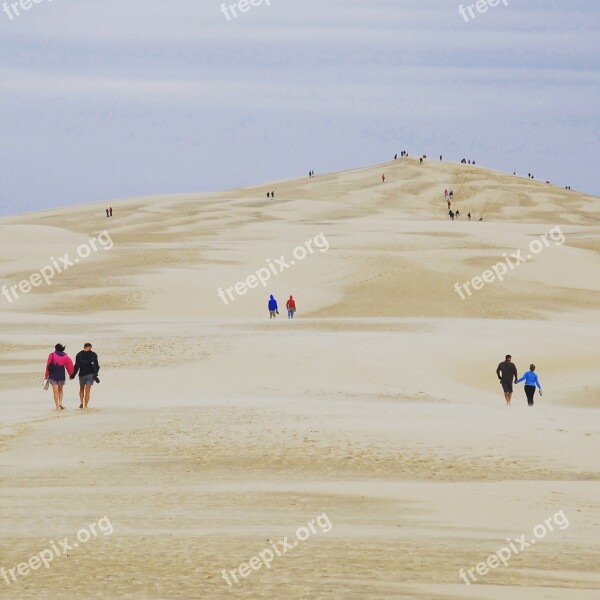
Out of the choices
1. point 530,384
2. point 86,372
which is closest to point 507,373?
point 530,384

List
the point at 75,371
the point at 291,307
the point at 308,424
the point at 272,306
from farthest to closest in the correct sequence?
the point at 291,307 < the point at 272,306 < the point at 75,371 < the point at 308,424

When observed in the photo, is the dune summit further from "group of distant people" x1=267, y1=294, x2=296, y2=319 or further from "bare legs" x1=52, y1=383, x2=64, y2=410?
"group of distant people" x1=267, y1=294, x2=296, y2=319

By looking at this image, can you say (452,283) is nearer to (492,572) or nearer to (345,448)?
(345,448)

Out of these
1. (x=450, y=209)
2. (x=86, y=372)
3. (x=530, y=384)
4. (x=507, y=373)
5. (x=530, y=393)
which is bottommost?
(x=530, y=393)

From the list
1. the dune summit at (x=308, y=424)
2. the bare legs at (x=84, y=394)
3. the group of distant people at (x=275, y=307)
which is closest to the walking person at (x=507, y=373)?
the dune summit at (x=308, y=424)

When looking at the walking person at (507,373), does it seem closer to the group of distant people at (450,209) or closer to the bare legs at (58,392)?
the bare legs at (58,392)

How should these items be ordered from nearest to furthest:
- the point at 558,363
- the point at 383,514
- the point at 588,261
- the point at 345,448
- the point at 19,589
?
1. the point at 19,589
2. the point at 383,514
3. the point at 345,448
4. the point at 558,363
5. the point at 588,261

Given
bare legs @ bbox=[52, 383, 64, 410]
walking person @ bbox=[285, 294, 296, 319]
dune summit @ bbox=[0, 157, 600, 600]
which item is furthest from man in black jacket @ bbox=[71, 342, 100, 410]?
walking person @ bbox=[285, 294, 296, 319]

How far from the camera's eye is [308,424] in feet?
61.8

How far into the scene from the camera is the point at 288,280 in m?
51.5

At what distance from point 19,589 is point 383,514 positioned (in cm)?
467

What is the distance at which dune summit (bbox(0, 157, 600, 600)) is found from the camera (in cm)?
1142

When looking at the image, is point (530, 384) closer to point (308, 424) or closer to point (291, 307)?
point (308, 424)

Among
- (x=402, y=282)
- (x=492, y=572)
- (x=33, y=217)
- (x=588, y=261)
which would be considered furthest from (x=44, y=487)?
(x=33, y=217)
